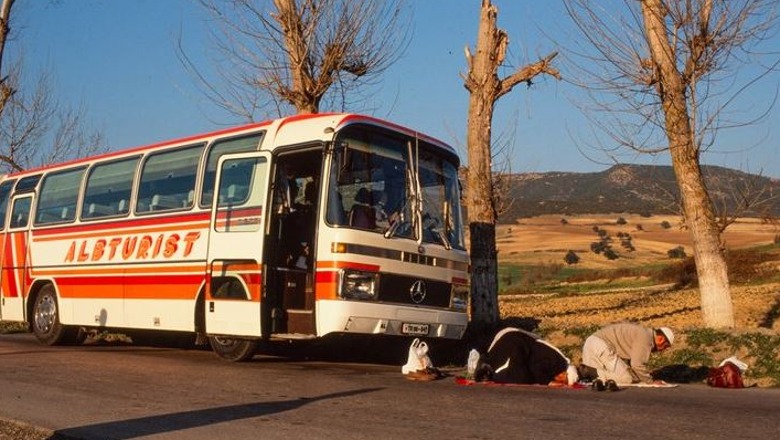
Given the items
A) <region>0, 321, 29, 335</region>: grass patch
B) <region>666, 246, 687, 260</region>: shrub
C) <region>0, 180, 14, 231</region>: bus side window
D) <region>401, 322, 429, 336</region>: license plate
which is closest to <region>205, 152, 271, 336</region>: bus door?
<region>401, 322, 429, 336</region>: license plate

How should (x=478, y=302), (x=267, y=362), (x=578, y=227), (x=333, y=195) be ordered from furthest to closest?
1. (x=578, y=227)
2. (x=478, y=302)
3. (x=267, y=362)
4. (x=333, y=195)

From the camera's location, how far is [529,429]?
7312mm

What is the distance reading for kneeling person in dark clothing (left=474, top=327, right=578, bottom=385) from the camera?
425 inches

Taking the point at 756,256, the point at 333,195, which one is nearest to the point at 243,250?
the point at 333,195

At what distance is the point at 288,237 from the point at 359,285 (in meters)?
1.46

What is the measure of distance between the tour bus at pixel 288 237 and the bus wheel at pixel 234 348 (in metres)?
0.02

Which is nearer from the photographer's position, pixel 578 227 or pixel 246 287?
pixel 246 287

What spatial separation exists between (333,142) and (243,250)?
76.1 inches

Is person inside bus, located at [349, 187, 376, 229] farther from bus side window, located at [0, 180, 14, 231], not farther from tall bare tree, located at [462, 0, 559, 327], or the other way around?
bus side window, located at [0, 180, 14, 231]

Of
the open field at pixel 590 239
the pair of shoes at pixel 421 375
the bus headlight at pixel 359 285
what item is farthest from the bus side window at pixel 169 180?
the open field at pixel 590 239

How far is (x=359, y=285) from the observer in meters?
11.5

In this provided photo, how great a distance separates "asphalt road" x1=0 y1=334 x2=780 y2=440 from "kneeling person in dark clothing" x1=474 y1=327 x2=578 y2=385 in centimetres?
39

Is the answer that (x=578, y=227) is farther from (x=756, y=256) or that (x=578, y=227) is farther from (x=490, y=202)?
(x=490, y=202)

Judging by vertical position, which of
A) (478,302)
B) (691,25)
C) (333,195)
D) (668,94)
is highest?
(691,25)
